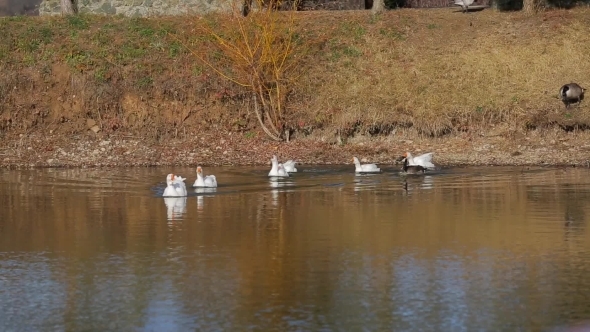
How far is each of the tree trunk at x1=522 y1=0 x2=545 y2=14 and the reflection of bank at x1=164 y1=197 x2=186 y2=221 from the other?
21.0 m

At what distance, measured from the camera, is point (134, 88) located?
3662 cm

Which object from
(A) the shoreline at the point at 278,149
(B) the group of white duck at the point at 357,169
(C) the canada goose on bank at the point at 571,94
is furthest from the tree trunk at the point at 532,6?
(B) the group of white duck at the point at 357,169

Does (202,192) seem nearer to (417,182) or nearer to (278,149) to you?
(417,182)

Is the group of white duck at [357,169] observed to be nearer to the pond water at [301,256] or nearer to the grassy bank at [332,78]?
the pond water at [301,256]

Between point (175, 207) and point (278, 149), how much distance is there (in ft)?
37.9

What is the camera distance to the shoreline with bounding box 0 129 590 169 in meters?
31.6

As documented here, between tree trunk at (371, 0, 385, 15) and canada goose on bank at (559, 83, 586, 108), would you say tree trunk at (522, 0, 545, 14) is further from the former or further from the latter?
canada goose on bank at (559, 83, 586, 108)

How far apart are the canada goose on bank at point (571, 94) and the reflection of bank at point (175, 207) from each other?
14.6m

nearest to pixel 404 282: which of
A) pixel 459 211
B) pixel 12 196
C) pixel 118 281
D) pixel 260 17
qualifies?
pixel 118 281

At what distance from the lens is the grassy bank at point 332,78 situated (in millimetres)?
34281

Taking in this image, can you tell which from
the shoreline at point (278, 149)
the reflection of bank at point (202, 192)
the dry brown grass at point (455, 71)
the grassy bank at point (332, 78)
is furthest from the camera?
the grassy bank at point (332, 78)

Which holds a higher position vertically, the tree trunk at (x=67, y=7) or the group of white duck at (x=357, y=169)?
the tree trunk at (x=67, y=7)

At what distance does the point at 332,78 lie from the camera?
37.1 meters

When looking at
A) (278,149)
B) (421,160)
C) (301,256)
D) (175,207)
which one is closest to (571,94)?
(421,160)
